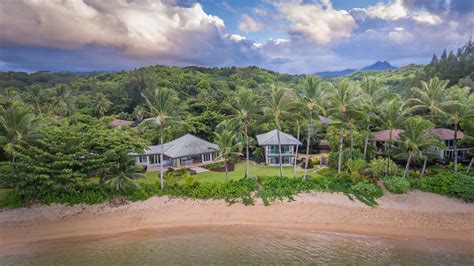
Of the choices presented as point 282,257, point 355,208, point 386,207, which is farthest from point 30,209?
point 386,207

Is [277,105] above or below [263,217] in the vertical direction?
above

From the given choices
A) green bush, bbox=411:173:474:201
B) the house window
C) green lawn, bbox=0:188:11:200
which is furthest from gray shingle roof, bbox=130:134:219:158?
green bush, bbox=411:173:474:201

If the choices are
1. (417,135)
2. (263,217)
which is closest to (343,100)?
(417,135)

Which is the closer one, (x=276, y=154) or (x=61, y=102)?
(x=276, y=154)

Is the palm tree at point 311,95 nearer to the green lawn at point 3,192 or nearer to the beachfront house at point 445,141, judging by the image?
the beachfront house at point 445,141

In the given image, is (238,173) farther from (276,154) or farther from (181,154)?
(181,154)
